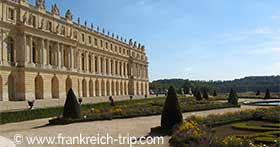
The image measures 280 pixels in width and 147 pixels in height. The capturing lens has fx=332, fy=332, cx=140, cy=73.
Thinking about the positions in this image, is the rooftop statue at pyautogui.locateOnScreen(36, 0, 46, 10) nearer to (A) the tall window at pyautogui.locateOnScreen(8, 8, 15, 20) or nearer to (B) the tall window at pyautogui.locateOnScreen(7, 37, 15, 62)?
(A) the tall window at pyautogui.locateOnScreen(8, 8, 15, 20)

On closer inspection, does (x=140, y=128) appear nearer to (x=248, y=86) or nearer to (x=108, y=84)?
(x=108, y=84)

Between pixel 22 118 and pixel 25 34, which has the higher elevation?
pixel 25 34

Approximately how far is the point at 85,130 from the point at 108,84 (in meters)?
58.7

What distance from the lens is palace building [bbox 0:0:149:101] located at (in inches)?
1651

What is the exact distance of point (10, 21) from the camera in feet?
138

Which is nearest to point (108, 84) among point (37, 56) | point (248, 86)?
point (37, 56)

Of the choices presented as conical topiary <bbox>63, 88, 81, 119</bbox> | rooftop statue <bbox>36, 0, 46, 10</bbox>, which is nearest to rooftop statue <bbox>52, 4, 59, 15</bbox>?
rooftop statue <bbox>36, 0, 46, 10</bbox>

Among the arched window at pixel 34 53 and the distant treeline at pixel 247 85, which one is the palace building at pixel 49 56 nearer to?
the arched window at pixel 34 53

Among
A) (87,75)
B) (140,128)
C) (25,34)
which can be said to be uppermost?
Answer: (25,34)

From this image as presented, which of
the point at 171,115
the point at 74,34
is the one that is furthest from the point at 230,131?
the point at 74,34

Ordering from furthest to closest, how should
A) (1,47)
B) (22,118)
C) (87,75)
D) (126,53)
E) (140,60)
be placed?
(140,60) → (126,53) → (87,75) → (1,47) → (22,118)

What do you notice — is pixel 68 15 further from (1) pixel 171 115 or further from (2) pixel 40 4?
(1) pixel 171 115

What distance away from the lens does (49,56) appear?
167 ft

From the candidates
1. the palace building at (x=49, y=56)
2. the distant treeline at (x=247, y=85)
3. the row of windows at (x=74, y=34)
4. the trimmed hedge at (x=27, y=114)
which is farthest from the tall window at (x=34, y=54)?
the distant treeline at (x=247, y=85)
